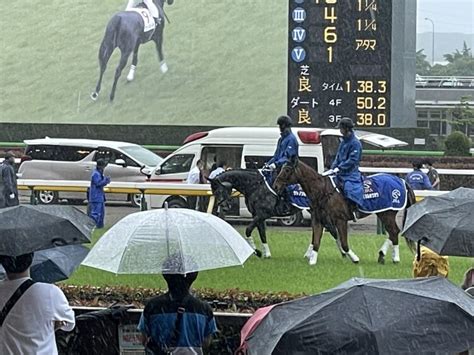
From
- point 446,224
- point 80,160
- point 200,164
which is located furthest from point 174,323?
point 80,160

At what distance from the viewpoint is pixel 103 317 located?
7859 millimetres

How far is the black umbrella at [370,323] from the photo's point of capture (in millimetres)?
4430

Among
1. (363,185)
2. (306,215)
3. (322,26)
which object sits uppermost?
(322,26)

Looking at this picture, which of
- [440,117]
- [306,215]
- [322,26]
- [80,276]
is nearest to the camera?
[80,276]

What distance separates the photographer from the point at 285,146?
14.1 m

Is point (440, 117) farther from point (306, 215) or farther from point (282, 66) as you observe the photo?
point (306, 215)

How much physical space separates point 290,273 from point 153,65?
19509 mm

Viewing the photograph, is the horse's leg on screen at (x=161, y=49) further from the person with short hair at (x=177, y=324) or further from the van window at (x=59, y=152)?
the person with short hair at (x=177, y=324)

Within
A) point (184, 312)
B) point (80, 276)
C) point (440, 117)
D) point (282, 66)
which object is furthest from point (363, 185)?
point (440, 117)

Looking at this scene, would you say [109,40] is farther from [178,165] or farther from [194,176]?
[194,176]

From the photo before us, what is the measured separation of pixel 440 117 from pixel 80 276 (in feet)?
113

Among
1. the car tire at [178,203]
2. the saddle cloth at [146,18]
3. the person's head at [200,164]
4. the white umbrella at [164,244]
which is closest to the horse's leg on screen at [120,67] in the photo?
the saddle cloth at [146,18]

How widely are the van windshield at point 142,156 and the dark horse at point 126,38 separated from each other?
23.5 feet

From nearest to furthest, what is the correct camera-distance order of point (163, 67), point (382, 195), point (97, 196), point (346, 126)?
point (346, 126) → point (382, 195) → point (97, 196) → point (163, 67)
